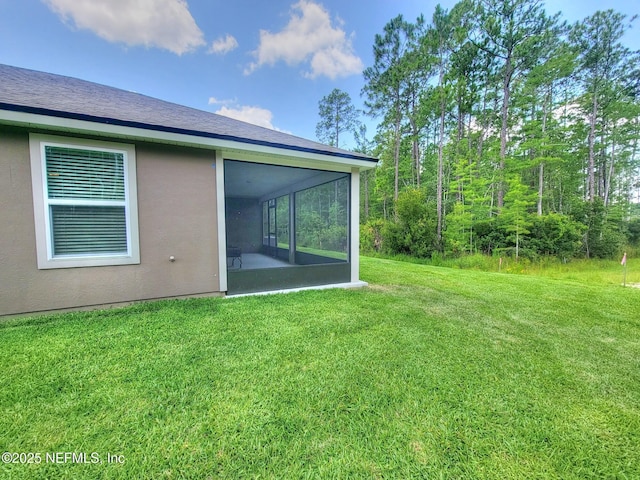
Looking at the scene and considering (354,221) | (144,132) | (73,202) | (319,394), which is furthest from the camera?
(354,221)

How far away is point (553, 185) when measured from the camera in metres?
18.5

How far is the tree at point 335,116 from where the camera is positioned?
19.3m

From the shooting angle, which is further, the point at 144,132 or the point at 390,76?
the point at 390,76

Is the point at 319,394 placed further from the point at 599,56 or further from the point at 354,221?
the point at 599,56

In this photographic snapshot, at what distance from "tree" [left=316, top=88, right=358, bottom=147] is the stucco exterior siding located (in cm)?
1783

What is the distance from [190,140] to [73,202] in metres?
1.74

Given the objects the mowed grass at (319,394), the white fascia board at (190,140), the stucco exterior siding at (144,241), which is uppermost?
the white fascia board at (190,140)

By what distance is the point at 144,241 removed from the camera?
3830mm

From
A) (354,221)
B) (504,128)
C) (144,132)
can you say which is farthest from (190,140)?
(504,128)

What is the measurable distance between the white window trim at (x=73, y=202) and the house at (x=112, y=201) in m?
0.01

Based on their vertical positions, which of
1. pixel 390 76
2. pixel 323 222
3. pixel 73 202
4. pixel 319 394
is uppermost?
pixel 390 76

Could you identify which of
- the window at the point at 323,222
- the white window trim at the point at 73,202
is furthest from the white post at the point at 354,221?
the white window trim at the point at 73,202

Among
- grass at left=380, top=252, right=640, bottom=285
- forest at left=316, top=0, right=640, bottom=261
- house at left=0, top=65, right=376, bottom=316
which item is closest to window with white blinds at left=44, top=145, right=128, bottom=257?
house at left=0, top=65, right=376, bottom=316

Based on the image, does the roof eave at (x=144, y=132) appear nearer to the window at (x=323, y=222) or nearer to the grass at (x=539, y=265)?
the window at (x=323, y=222)
